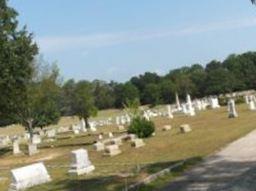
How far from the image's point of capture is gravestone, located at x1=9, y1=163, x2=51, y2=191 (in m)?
18.1

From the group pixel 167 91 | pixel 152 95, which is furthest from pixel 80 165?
pixel 152 95

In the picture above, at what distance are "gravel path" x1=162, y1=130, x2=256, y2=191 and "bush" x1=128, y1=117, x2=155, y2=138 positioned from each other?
10.4m

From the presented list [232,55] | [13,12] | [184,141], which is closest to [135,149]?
[184,141]

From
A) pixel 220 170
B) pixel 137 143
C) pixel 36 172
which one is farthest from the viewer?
pixel 137 143

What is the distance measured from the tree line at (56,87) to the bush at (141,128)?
5.52 metres

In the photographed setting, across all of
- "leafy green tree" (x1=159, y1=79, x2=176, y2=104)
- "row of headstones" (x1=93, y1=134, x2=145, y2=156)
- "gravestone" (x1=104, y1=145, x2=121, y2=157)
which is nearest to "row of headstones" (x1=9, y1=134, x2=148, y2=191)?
"gravestone" (x1=104, y1=145, x2=121, y2=157)

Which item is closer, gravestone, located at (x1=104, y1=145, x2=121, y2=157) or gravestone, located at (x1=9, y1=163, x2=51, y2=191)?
gravestone, located at (x1=9, y1=163, x2=51, y2=191)

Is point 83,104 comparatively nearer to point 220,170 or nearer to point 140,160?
point 140,160

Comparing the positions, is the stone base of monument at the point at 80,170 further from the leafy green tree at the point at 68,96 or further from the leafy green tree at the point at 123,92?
the leafy green tree at the point at 123,92

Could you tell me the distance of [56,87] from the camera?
49875mm

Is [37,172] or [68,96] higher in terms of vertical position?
[68,96]

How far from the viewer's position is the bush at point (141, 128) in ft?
104

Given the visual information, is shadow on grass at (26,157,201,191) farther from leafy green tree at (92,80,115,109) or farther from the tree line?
leafy green tree at (92,80,115,109)

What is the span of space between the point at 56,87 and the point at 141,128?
1950 cm
